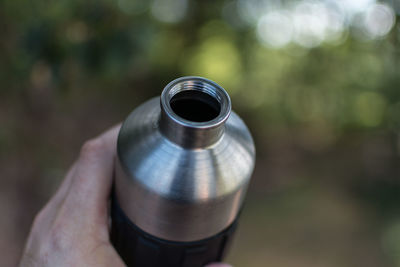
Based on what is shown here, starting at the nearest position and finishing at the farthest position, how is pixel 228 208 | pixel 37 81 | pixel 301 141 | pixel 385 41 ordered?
pixel 228 208, pixel 37 81, pixel 385 41, pixel 301 141

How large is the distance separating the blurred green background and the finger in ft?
3.71

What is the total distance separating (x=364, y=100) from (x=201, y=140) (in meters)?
2.47

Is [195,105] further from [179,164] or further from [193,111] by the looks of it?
[179,164]

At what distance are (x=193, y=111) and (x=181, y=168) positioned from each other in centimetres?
16

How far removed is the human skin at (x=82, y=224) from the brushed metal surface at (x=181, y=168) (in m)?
0.15

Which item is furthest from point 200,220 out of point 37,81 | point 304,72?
point 304,72

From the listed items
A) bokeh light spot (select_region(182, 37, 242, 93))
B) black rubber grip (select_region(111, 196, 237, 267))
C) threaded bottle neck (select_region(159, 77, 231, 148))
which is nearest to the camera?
threaded bottle neck (select_region(159, 77, 231, 148))

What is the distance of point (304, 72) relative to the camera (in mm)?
2900

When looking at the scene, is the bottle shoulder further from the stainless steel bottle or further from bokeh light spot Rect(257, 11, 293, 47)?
bokeh light spot Rect(257, 11, 293, 47)

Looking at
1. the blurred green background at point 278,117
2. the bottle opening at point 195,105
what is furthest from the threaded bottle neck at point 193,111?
the blurred green background at point 278,117

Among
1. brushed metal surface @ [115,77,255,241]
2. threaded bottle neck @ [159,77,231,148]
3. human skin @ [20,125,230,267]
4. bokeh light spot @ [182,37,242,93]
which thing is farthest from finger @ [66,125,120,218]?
bokeh light spot @ [182,37,242,93]

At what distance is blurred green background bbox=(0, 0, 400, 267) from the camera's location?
2525 mm

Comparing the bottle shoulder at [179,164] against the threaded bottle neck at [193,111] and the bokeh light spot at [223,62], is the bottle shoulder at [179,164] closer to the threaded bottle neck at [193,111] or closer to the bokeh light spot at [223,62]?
the threaded bottle neck at [193,111]

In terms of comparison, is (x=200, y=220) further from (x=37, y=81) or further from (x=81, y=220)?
(x=37, y=81)
